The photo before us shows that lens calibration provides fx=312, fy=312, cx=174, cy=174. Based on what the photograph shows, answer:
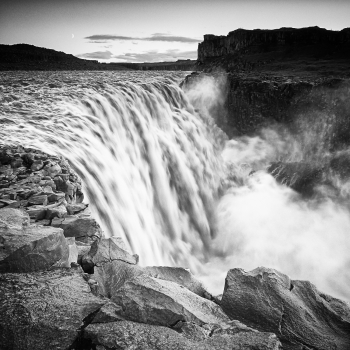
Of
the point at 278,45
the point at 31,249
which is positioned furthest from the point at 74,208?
the point at 278,45

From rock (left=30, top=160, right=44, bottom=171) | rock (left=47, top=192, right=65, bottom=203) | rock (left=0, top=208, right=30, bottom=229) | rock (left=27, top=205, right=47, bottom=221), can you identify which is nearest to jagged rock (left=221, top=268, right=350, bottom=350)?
Result: rock (left=0, top=208, right=30, bottom=229)

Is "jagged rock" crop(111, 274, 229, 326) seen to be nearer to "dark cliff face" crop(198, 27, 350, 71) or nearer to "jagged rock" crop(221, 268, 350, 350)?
"jagged rock" crop(221, 268, 350, 350)

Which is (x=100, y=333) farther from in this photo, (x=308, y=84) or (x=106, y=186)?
(x=308, y=84)

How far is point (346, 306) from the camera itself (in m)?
5.39

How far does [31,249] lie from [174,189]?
499 inches

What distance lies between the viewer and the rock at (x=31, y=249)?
3.89m

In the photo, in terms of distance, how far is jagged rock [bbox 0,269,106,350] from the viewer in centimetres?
305

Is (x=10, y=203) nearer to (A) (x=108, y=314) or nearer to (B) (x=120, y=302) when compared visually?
(B) (x=120, y=302)

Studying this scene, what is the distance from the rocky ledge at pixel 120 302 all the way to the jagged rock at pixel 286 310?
15 mm

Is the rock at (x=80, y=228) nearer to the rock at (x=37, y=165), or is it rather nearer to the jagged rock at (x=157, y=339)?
the rock at (x=37, y=165)

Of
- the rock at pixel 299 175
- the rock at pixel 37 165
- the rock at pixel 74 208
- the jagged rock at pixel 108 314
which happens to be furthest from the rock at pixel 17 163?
the rock at pixel 299 175

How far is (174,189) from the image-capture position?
1656cm

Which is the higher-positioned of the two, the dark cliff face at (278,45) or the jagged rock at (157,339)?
the dark cliff face at (278,45)

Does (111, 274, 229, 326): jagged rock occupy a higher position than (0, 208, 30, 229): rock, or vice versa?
(0, 208, 30, 229): rock
